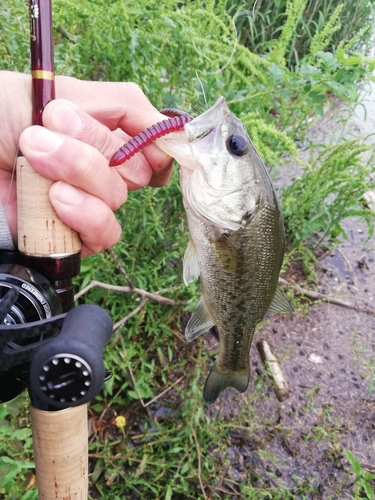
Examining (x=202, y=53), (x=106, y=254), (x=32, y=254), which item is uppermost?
(x=202, y=53)

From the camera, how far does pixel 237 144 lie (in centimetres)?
136

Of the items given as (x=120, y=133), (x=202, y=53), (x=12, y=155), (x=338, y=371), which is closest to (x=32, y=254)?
(x=12, y=155)

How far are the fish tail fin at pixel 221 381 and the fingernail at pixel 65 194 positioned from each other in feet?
3.45

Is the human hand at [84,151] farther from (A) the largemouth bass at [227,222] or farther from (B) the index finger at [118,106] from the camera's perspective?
(A) the largemouth bass at [227,222]

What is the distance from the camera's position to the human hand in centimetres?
117

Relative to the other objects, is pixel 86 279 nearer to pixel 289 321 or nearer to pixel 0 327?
pixel 0 327

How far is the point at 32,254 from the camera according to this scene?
1.19m

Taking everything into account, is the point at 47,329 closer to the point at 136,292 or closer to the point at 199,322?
the point at 199,322

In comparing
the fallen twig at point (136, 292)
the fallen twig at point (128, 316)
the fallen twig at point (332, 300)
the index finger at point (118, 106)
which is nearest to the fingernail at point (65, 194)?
the index finger at point (118, 106)

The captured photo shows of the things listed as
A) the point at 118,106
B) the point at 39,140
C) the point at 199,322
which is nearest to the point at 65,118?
the point at 39,140

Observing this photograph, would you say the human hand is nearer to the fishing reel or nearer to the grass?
the fishing reel

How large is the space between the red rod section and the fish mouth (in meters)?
0.41

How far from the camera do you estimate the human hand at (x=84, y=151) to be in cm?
117

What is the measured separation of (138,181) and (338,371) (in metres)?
2.44
